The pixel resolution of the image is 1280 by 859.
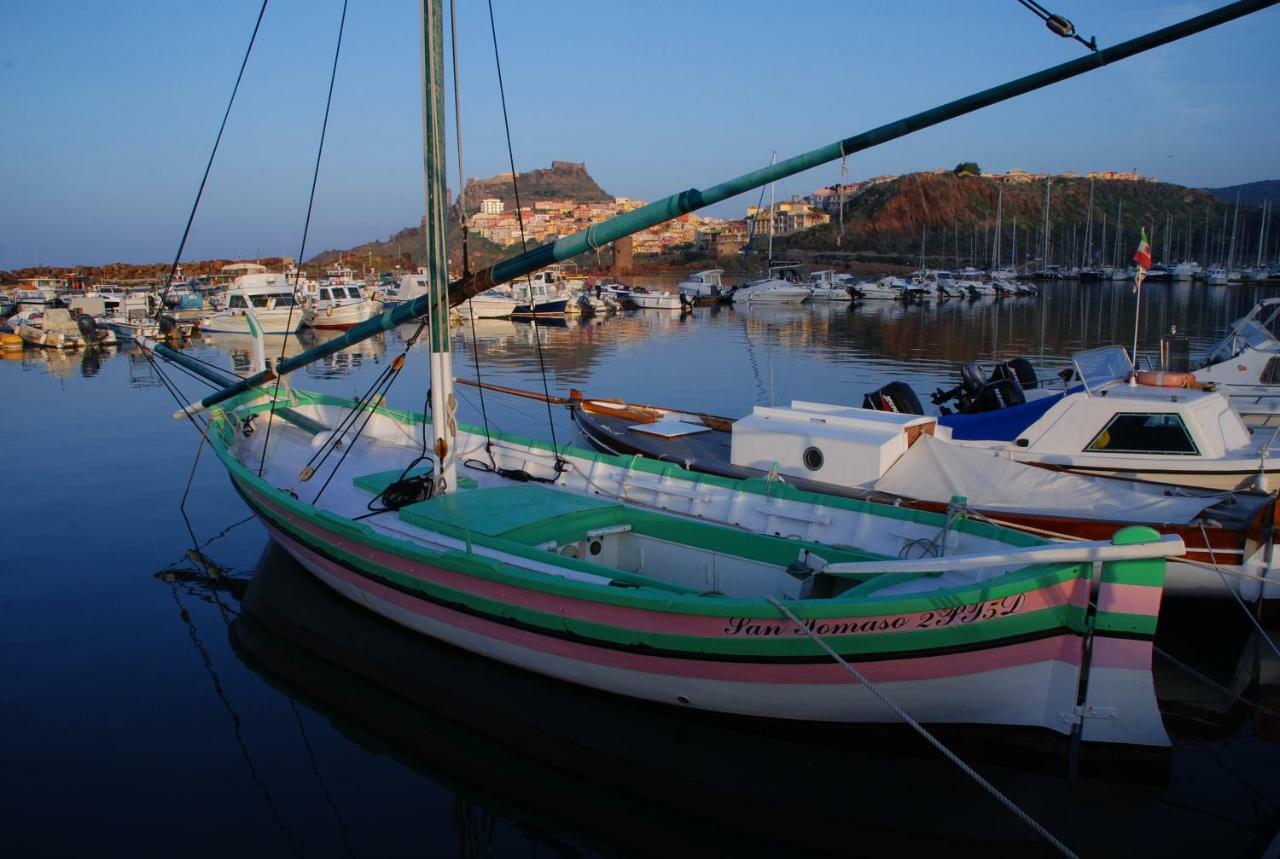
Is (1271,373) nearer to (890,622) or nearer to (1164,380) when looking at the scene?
(1164,380)

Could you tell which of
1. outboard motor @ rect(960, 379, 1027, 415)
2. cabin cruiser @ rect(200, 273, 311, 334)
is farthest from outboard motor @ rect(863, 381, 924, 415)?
cabin cruiser @ rect(200, 273, 311, 334)

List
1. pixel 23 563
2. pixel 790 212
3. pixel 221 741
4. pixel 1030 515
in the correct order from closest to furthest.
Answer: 1. pixel 221 741
2. pixel 1030 515
3. pixel 23 563
4. pixel 790 212

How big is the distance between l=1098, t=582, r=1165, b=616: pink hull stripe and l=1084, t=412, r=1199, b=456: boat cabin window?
23.2 ft

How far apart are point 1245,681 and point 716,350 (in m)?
33.4

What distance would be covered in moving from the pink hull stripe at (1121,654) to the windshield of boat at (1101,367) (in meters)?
8.16

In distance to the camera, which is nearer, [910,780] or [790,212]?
Answer: [910,780]

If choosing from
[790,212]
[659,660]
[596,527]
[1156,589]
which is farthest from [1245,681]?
[790,212]

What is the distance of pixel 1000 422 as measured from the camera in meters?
13.4

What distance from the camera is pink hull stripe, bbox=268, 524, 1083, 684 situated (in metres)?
6.36

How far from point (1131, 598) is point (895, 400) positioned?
903 cm

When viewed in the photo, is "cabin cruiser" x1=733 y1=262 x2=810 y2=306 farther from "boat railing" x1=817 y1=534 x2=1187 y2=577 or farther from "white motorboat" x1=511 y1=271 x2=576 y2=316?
"boat railing" x1=817 y1=534 x2=1187 y2=577

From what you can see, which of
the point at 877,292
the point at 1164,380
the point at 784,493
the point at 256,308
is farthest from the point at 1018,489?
the point at 877,292

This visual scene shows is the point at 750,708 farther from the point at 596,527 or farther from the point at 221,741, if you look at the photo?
the point at 221,741

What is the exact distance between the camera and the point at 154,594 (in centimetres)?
1160
